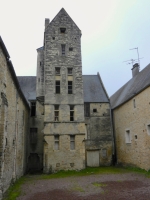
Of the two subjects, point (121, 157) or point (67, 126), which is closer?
point (67, 126)

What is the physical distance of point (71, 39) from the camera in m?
21.3

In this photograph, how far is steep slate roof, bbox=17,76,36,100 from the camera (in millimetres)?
24384

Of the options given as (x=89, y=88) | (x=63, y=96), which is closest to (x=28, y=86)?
(x=89, y=88)

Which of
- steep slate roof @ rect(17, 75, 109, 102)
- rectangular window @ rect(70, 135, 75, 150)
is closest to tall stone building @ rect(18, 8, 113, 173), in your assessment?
rectangular window @ rect(70, 135, 75, 150)

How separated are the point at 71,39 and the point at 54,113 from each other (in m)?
8.02

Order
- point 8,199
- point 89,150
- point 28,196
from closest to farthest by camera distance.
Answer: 1. point 8,199
2. point 28,196
3. point 89,150

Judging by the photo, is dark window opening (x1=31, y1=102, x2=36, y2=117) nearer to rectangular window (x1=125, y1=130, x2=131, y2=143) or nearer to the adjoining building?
A: the adjoining building

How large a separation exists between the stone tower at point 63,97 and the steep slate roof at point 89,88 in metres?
4.49

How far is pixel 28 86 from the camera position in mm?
26266

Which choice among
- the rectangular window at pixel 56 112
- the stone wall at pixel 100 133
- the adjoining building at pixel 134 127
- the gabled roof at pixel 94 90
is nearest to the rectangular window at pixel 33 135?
the rectangular window at pixel 56 112

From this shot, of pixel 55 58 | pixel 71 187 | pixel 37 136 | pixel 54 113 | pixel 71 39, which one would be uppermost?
pixel 71 39

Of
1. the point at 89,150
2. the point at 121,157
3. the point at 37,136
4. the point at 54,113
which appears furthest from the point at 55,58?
the point at 121,157

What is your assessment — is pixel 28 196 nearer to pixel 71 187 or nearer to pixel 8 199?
pixel 8 199

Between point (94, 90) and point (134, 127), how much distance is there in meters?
8.39
